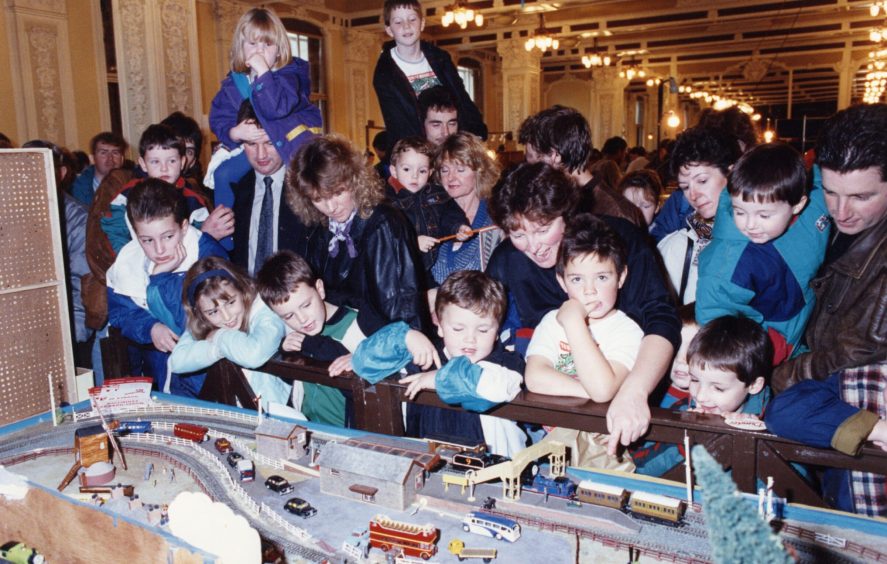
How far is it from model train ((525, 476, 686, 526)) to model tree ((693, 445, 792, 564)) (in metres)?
1.06

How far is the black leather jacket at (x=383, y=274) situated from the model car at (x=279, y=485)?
1082 millimetres

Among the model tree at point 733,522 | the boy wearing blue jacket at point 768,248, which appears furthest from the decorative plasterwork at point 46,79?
the model tree at point 733,522

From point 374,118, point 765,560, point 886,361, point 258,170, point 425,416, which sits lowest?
point 425,416

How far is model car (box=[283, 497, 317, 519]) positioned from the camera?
6.08ft

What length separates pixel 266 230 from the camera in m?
3.83

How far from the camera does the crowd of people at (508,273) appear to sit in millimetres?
2279

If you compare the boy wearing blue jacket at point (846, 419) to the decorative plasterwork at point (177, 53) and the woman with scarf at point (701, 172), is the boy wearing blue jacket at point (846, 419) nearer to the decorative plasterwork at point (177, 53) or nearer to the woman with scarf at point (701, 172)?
the woman with scarf at point (701, 172)

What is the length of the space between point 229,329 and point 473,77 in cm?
2082

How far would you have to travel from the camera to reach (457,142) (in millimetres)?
3713

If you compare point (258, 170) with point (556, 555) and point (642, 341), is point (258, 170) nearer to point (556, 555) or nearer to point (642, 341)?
point (642, 341)

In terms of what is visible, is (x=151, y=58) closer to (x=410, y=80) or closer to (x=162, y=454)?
(x=410, y=80)

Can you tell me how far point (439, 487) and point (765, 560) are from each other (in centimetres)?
134

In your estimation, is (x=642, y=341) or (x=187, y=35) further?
(x=187, y=35)

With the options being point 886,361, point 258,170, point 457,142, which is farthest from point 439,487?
point 258,170
